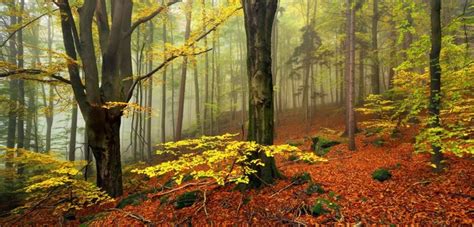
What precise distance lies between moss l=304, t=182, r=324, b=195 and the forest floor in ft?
0.44

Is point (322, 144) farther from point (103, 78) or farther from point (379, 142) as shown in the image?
point (103, 78)

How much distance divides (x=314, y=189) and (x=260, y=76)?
3.04 metres

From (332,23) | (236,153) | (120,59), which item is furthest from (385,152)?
(332,23)

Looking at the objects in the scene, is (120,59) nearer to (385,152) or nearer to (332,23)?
(385,152)

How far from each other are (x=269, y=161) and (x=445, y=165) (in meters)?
4.60

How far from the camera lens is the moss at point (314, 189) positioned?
5770 mm

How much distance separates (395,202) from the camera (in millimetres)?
4969

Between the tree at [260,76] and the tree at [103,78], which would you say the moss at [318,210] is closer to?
the tree at [260,76]

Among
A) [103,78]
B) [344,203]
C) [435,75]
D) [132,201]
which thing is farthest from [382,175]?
[103,78]

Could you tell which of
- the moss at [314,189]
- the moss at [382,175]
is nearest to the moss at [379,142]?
the moss at [382,175]

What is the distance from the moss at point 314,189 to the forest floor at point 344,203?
14 centimetres

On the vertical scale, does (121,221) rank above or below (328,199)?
below

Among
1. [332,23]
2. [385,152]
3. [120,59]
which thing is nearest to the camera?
[120,59]

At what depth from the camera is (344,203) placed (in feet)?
16.8
